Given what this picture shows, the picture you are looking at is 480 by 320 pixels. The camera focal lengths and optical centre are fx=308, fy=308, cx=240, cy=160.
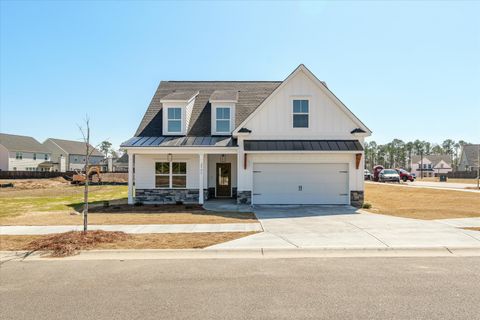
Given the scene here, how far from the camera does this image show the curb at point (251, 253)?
286 inches

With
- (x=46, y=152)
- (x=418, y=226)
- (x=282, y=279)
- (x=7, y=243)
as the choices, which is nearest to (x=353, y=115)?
(x=418, y=226)

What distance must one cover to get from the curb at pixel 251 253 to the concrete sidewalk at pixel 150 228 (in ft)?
7.42

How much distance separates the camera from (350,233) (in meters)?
9.47

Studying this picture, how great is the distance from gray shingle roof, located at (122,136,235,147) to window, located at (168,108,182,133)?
70 cm

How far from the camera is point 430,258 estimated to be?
709 cm

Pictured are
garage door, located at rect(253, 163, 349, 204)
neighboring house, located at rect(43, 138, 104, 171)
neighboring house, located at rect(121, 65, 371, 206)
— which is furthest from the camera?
neighboring house, located at rect(43, 138, 104, 171)

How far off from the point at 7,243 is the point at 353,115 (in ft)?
50.0

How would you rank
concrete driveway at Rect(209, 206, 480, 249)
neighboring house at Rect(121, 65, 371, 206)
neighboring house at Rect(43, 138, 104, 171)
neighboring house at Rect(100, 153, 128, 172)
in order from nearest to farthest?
concrete driveway at Rect(209, 206, 480, 249) → neighboring house at Rect(121, 65, 371, 206) → neighboring house at Rect(100, 153, 128, 172) → neighboring house at Rect(43, 138, 104, 171)

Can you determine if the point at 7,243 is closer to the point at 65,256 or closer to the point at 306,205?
the point at 65,256

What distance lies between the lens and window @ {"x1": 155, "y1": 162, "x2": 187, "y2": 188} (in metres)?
18.2

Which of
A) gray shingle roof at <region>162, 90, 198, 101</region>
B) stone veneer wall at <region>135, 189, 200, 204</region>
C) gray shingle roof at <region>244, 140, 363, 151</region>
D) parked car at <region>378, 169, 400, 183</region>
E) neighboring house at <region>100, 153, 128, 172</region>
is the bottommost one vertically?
stone veneer wall at <region>135, 189, 200, 204</region>

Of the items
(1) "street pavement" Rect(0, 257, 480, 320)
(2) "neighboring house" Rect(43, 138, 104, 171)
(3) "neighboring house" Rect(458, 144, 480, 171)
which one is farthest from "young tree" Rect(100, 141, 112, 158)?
(3) "neighboring house" Rect(458, 144, 480, 171)

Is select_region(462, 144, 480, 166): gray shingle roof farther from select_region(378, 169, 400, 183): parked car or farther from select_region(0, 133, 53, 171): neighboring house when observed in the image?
select_region(0, 133, 53, 171): neighboring house

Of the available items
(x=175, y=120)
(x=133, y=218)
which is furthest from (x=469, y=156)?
(x=133, y=218)
